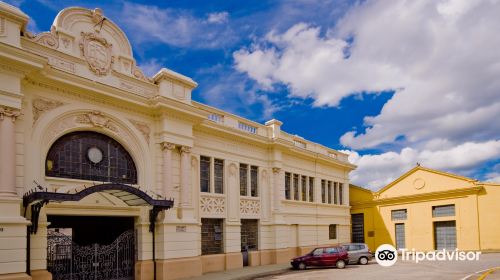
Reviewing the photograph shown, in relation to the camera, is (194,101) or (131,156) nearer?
(131,156)

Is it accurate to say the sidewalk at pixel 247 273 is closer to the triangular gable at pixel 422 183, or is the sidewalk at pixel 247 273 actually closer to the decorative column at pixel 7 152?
the decorative column at pixel 7 152

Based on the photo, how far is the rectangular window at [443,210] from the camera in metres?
31.7

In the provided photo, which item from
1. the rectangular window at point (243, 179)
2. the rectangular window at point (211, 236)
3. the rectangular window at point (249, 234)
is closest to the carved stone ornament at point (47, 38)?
the rectangular window at point (211, 236)

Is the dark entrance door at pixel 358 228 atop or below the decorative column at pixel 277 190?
below

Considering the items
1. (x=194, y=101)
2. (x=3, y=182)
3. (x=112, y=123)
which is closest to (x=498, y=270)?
(x=194, y=101)

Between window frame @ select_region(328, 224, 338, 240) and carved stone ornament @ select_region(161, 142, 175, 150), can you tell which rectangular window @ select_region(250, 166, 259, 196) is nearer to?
carved stone ornament @ select_region(161, 142, 175, 150)

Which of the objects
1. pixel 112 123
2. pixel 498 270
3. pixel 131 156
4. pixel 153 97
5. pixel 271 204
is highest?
pixel 153 97

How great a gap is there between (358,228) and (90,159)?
2603 centimetres

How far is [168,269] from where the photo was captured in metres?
17.9

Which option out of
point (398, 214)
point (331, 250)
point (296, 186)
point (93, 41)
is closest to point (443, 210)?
point (398, 214)

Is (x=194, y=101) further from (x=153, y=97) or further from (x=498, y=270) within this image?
(x=498, y=270)

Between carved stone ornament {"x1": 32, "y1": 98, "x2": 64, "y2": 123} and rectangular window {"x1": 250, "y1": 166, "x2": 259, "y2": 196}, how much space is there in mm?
11973

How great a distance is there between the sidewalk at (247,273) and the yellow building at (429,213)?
14.3 m

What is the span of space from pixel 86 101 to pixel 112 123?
1384mm
